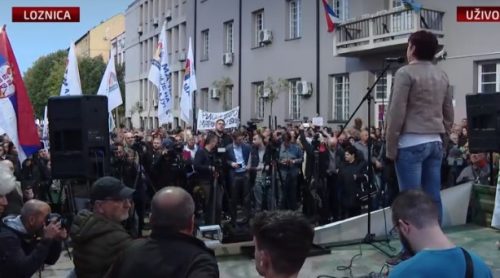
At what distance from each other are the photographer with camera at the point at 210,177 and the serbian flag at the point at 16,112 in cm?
329

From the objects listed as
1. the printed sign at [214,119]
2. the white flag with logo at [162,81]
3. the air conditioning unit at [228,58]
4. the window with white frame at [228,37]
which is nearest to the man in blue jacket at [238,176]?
the white flag with logo at [162,81]

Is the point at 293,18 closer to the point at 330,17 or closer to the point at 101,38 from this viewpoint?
the point at 330,17

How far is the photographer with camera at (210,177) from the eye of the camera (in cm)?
1174

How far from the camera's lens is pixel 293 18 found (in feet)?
93.5

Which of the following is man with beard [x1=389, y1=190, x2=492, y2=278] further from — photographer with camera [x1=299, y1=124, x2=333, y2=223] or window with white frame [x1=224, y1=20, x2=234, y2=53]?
window with white frame [x1=224, y1=20, x2=234, y2=53]

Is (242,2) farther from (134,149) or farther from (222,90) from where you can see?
(134,149)

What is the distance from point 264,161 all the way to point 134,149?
2.67m

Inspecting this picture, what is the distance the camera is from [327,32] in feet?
83.7

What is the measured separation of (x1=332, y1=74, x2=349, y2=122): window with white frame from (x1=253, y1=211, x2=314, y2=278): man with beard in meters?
22.5

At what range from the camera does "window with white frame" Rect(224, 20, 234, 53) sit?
34.0 metres

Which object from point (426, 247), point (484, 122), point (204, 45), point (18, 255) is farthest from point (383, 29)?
point (426, 247)

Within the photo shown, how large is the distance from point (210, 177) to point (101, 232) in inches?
294

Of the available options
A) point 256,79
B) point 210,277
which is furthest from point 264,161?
point 256,79

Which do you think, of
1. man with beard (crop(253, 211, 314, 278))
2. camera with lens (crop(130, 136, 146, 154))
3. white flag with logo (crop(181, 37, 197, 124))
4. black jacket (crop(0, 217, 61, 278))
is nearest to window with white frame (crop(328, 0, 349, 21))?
white flag with logo (crop(181, 37, 197, 124))
